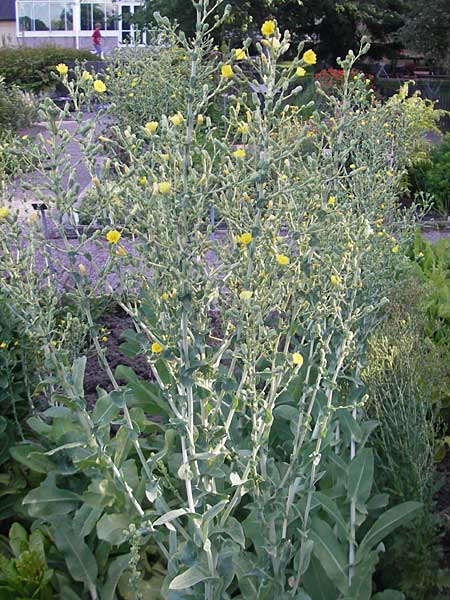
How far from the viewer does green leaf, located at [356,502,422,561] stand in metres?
2.39

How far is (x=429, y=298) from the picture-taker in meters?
4.23

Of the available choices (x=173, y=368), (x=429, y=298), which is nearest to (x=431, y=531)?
(x=173, y=368)

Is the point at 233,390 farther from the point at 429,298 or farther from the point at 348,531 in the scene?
the point at 429,298

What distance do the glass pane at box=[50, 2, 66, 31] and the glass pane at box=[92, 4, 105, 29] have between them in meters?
1.40

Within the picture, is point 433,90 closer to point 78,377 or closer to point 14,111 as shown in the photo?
point 14,111

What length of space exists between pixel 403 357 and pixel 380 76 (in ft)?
89.1

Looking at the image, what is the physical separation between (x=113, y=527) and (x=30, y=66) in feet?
77.5

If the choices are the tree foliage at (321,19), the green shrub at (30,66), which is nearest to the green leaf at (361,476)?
the tree foliage at (321,19)

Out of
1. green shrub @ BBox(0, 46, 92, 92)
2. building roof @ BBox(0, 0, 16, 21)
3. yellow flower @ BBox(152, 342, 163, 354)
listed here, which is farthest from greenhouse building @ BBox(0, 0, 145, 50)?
yellow flower @ BBox(152, 342, 163, 354)

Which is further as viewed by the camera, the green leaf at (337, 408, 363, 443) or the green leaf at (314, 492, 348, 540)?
the green leaf at (337, 408, 363, 443)

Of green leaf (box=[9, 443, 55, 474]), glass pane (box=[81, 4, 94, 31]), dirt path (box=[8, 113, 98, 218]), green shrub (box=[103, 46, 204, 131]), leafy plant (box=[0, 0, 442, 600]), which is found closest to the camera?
leafy plant (box=[0, 0, 442, 600])

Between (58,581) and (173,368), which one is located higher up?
(173,368)

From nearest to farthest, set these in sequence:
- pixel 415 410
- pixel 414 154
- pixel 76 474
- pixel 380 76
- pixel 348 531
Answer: pixel 348 531 → pixel 415 410 → pixel 76 474 → pixel 414 154 → pixel 380 76

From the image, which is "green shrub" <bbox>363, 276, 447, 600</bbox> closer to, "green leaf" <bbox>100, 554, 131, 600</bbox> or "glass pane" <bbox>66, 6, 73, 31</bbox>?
"green leaf" <bbox>100, 554, 131, 600</bbox>
